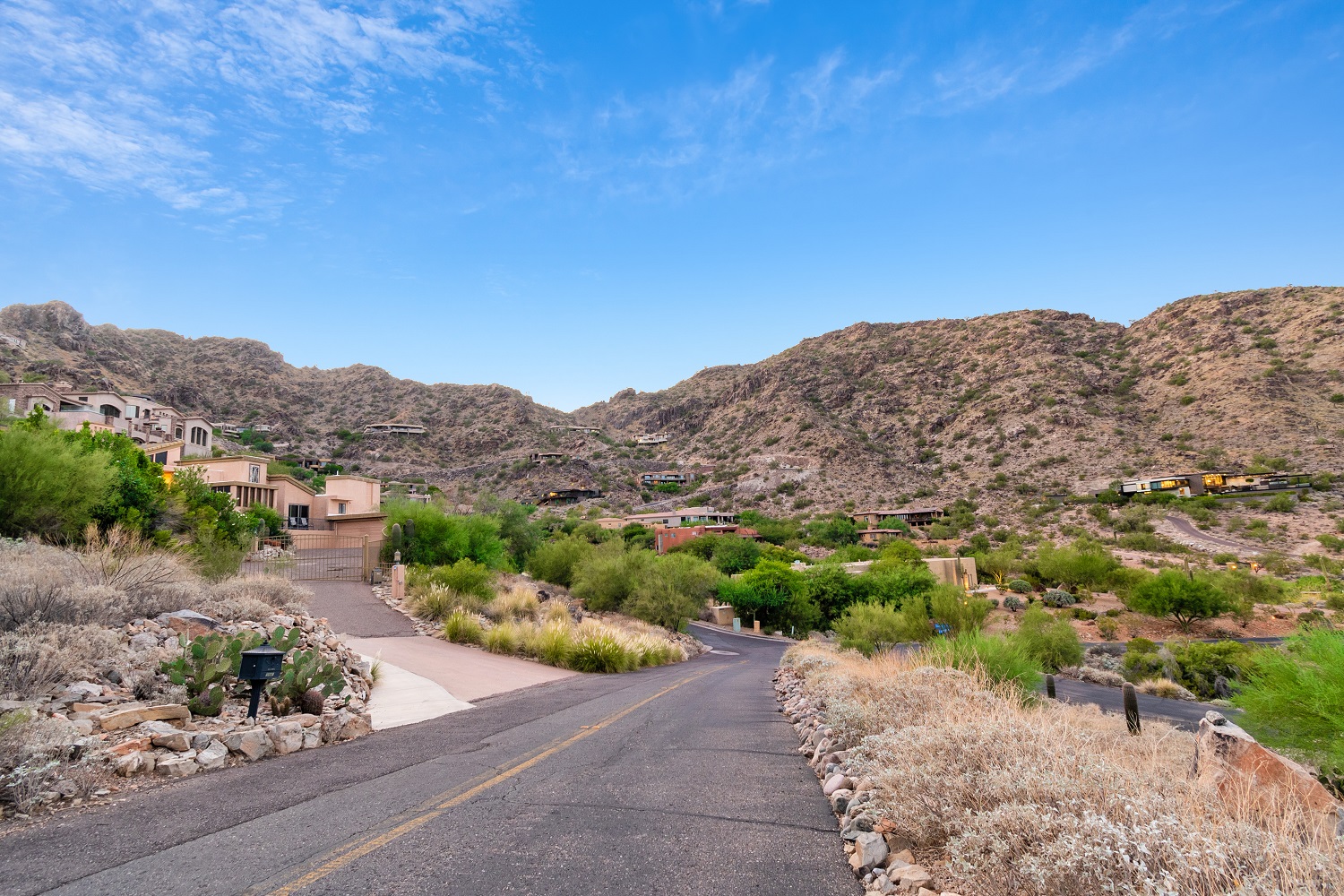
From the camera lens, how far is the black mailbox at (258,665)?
8.62 meters

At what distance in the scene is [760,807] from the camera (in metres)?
5.96

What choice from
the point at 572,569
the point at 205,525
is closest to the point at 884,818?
the point at 205,525

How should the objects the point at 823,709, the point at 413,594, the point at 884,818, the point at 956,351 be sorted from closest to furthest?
the point at 884,818 → the point at 823,709 → the point at 413,594 → the point at 956,351

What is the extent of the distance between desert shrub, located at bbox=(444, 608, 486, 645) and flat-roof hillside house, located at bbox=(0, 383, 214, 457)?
168 feet

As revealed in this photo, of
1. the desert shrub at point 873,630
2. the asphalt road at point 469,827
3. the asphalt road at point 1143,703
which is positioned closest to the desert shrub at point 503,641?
the asphalt road at point 469,827

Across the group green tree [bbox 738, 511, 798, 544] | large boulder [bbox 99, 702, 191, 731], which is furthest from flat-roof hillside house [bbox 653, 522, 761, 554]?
large boulder [bbox 99, 702, 191, 731]

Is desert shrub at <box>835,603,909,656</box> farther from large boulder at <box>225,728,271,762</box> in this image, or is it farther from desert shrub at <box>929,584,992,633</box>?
large boulder at <box>225,728,271,762</box>

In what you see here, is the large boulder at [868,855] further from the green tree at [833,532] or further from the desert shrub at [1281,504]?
the green tree at [833,532]

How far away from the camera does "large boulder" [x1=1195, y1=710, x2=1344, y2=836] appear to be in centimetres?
488

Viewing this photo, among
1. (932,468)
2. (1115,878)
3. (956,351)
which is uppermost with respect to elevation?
(956,351)

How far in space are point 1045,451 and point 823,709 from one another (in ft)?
238

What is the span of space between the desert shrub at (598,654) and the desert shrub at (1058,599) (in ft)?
133

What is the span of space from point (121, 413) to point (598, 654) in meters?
69.1

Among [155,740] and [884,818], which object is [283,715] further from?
[884,818]
